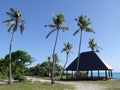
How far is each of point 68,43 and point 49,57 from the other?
75.7 feet

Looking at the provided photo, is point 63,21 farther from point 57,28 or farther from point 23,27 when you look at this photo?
point 23,27

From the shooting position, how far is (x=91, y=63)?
5200cm

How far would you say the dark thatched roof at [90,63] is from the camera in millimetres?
50025

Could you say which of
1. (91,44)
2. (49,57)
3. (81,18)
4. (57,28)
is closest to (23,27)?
(57,28)

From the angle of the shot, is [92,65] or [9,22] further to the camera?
[92,65]

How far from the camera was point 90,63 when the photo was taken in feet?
171

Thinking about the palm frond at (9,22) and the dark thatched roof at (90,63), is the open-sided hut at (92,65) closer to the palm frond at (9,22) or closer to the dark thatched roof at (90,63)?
the dark thatched roof at (90,63)

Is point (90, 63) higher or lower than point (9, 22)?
lower

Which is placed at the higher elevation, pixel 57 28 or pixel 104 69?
pixel 57 28

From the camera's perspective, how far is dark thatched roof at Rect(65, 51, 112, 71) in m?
50.0

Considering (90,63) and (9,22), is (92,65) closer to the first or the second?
(90,63)

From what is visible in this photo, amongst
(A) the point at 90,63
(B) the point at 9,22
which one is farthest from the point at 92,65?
(B) the point at 9,22

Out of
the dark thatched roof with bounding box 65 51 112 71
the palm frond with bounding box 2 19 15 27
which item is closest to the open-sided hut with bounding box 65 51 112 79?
the dark thatched roof with bounding box 65 51 112 71

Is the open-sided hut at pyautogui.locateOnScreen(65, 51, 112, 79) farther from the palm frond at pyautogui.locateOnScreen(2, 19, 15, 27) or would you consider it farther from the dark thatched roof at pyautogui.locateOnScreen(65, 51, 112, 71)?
the palm frond at pyautogui.locateOnScreen(2, 19, 15, 27)
